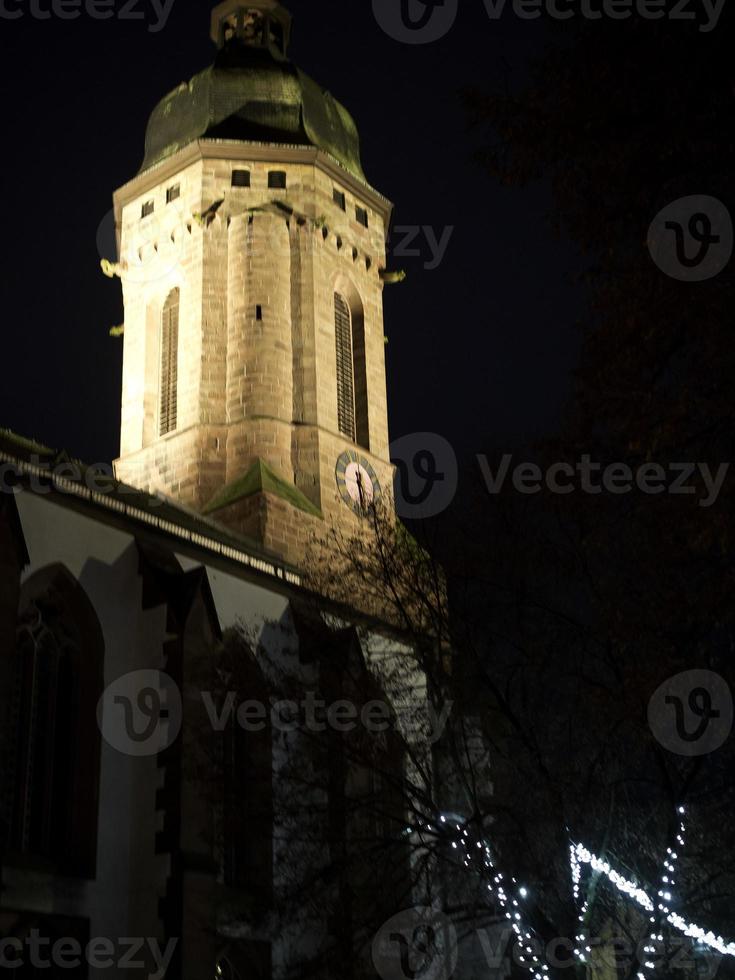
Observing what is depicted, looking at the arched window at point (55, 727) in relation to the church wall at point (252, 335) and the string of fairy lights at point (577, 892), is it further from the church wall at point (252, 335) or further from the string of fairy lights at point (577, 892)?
the church wall at point (252, 335)

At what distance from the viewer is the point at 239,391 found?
28672mm

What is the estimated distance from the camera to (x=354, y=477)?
29.0 metres

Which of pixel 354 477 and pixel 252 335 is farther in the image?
pixel 252 335

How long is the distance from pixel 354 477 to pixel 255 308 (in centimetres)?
452

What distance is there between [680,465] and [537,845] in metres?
6.53

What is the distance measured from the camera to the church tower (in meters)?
28.1

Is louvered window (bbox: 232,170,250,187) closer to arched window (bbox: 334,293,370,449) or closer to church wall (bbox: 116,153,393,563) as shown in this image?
church wall (bbox: 116,153,393,563)

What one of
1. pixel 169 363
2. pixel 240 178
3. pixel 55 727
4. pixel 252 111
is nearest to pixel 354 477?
pixel 169 363

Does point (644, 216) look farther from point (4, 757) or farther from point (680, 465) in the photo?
point (4, 757)

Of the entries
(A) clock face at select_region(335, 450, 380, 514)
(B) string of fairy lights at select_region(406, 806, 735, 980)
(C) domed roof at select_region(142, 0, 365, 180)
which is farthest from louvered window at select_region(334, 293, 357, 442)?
(B) string of fairy lights at select_region(406, 806, 735, 980)

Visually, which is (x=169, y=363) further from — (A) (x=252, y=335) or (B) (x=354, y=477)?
(B) (x=354, y=477)

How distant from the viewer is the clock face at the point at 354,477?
93.6 feet

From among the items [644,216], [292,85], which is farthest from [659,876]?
[292,85]

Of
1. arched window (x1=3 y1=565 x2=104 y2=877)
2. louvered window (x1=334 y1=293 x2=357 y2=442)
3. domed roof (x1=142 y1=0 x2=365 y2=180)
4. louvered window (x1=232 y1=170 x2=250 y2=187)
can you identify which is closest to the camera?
arched window (x1=3 y1=565 x2=104 y2=877)
